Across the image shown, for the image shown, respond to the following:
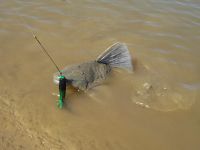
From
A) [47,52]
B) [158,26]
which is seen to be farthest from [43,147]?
[158,26]

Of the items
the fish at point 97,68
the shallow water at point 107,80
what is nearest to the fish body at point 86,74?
the fish at point 97,68

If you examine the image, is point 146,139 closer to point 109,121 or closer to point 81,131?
point 109,121

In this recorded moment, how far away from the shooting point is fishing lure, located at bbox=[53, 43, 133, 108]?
425cm

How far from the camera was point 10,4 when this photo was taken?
6.23 meters

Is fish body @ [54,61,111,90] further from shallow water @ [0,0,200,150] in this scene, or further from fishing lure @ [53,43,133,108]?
shallow water @ [0,0,200,150]

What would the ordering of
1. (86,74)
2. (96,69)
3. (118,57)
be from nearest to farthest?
(86,74) < (96,69) < (118,57)

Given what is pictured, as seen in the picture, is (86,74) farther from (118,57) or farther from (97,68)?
(118,57)

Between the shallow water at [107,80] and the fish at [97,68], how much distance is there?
4.4 inches

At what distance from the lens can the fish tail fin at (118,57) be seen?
4.65m

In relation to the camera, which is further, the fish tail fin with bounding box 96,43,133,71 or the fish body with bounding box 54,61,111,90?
the fish tail fin with bounding box 96,43,133,71

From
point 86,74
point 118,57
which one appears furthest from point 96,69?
point 118,57

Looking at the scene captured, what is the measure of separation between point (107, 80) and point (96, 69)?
0.22 meters

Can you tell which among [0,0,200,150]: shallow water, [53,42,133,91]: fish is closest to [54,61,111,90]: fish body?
[53,42,133,91]: fish

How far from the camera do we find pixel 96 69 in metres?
4.55
